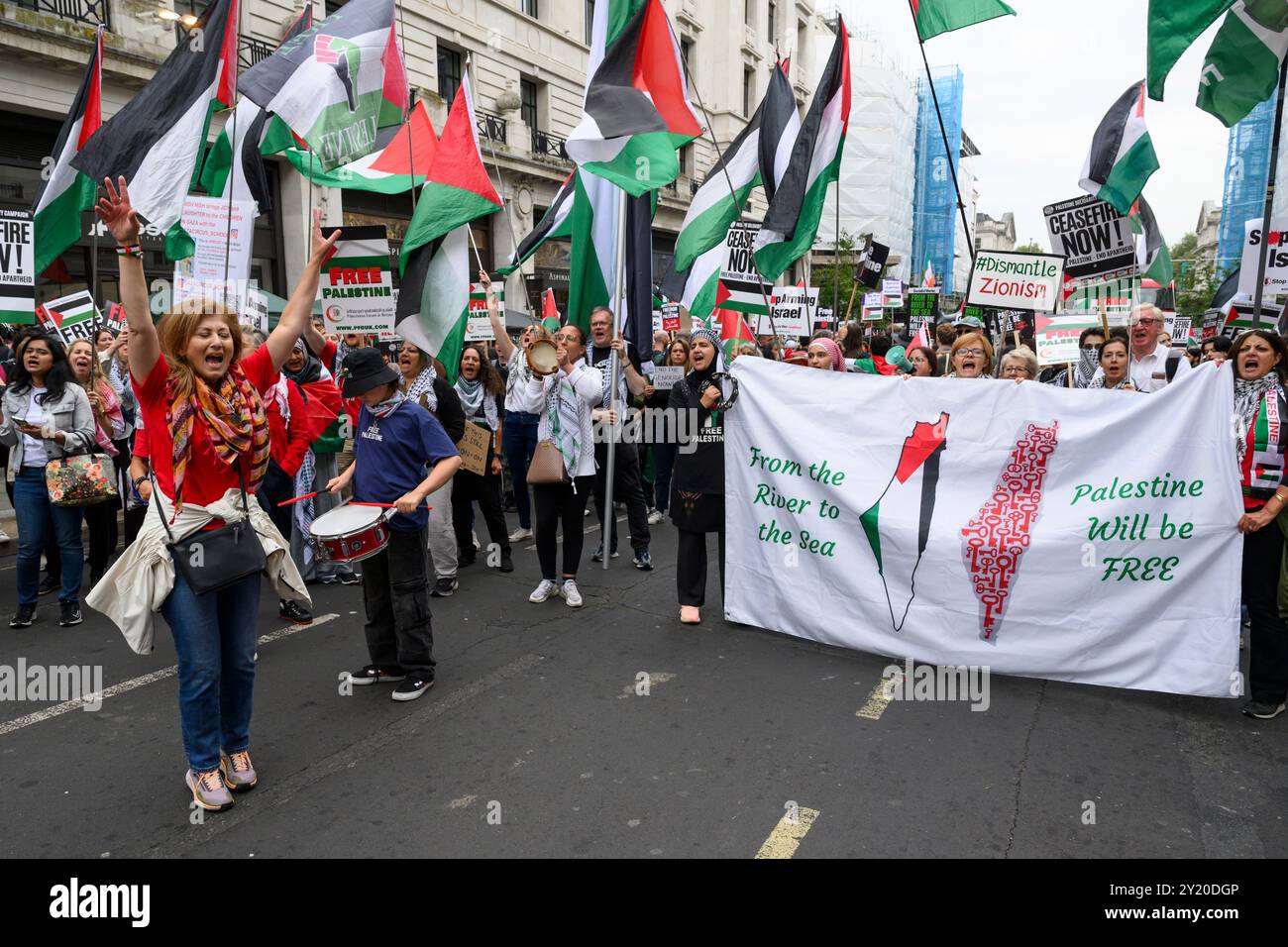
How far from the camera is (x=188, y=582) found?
322 centimetres

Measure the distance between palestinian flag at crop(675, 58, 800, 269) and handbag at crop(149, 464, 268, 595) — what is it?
4924 mm

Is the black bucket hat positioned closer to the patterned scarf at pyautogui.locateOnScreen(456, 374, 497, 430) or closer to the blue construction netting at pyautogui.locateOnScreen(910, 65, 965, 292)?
the patterned scarf at pyautogui.locateOnScreen(456, 374, 497, 430)

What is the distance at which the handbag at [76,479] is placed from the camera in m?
5.71

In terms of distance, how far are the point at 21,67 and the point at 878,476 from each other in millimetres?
14597

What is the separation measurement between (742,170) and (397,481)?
186 inches

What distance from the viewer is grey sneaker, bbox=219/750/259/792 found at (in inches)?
138

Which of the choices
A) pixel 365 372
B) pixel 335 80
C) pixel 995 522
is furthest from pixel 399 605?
pixel 335 80

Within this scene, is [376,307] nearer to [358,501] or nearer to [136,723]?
[358,501]

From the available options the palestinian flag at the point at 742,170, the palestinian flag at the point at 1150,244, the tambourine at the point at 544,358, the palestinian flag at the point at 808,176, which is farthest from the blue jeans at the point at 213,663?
the palestinian flag at the point at 1150,244

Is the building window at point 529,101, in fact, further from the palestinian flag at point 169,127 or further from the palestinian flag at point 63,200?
the palestinian flag at point 169,127

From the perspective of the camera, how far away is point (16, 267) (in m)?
6.71

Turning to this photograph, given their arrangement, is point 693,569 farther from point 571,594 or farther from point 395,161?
point 395,161

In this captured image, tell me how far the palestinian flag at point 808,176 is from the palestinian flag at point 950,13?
2.37ft
